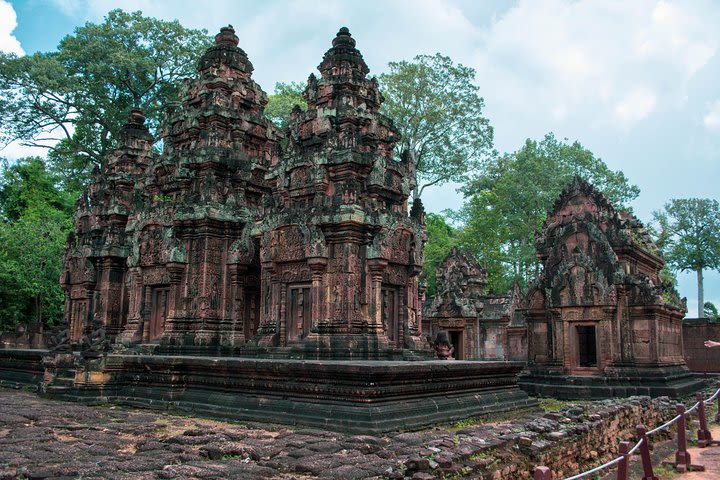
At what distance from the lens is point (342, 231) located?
37.8 feet

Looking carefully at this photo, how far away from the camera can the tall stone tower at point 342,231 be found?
1139 cm

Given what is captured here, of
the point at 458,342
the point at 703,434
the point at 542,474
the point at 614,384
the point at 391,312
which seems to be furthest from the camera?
the point at 458,342

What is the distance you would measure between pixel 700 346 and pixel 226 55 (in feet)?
66.9

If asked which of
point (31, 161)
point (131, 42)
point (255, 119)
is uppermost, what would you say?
point (131, 42)

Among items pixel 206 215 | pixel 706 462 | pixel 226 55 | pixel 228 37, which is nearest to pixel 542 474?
pixel 706 462

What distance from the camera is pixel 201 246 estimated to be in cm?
1416

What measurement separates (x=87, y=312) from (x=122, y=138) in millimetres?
5564

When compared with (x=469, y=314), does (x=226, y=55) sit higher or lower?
higher

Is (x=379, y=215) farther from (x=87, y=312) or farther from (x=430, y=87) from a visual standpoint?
(x=430, y=87)

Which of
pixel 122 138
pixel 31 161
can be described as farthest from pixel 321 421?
pixel 31 161

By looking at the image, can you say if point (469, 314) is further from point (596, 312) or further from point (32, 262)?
point (32, 262)

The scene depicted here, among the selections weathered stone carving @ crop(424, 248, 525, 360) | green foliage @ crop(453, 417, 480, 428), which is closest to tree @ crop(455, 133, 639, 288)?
weathered stone carving @ crop(424, 248, 525, 360)

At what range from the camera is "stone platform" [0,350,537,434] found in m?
8.17

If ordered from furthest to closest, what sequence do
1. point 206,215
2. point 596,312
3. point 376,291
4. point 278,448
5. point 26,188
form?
point 26,188
point 596,312
point 206,215
point 376,291
point 278,448
